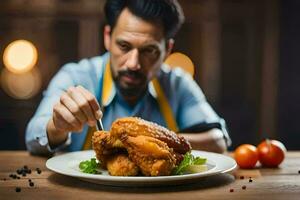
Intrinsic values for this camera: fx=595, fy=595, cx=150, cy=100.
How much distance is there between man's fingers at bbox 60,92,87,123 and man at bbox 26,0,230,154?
22.9 inches

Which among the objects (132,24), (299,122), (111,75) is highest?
(132,24)

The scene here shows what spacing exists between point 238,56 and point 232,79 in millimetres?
166

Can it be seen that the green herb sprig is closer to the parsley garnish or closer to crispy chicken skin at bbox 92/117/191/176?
crispy chicken skin at bbox 92/117/191/176

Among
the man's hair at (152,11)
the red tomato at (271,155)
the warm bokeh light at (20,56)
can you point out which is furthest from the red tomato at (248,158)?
the warm bokeh light at (20,56)

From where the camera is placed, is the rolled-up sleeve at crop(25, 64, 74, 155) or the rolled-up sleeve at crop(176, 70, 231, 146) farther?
the rolled-up sleeve at crop(176, 70, 231, 146)

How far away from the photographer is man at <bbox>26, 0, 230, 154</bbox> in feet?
7.50

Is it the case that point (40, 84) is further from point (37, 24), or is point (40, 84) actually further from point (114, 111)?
point (114, 111)

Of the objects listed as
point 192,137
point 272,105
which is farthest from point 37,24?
point 192,137

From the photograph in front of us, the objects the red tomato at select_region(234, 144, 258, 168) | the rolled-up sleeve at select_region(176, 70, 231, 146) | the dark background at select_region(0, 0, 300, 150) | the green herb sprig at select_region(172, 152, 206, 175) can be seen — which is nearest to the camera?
the green herb sprig at select_region(172, 152, 206, 175)

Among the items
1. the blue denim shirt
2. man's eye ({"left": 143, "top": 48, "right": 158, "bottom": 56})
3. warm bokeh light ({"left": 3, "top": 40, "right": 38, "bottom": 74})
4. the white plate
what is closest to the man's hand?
the white plate

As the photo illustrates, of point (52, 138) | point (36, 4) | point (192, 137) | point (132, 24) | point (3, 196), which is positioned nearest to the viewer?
point (3, 196)

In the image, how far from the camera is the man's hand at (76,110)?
4.89 ft

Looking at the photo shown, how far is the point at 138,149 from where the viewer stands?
1232mm

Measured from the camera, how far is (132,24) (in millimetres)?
2320
